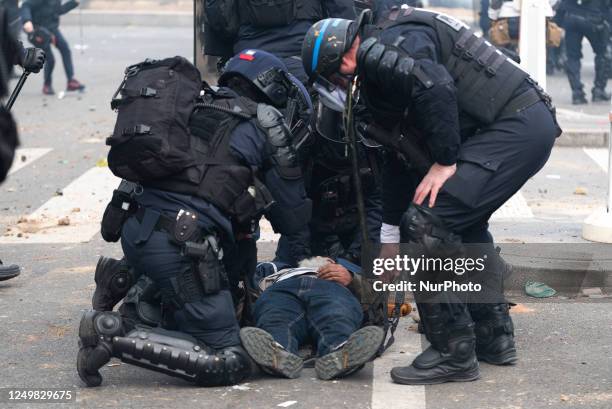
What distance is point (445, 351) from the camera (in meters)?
5.02

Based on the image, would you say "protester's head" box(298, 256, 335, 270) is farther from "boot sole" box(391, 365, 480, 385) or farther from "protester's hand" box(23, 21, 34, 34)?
"protester's hand" box(23, 21, 34, 34)

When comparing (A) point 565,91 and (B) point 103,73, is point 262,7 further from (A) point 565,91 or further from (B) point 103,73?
(B) point 103,73

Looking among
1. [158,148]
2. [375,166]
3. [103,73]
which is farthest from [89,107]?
[158,148]

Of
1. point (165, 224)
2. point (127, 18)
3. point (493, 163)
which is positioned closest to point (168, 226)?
point (165, 224)

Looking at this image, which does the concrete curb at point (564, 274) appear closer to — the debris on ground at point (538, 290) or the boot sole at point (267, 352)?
the debris on ground at point (538, 290)

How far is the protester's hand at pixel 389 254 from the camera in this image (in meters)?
5.36

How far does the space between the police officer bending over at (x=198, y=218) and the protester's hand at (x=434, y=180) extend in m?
0.57

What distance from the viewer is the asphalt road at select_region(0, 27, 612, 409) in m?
4.86

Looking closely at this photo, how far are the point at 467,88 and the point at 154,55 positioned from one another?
15.0 m

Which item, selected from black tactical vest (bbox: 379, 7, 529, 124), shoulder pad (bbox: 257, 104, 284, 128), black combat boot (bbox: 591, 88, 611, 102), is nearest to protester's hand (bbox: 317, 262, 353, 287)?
shoulder pad (bbox: 257, 104, 284, 128)

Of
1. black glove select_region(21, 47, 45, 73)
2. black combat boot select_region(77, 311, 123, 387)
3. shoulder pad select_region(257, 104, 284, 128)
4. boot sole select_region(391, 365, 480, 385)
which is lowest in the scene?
boot sole select_region(391, 365, 480, 385)

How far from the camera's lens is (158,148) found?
4.93 m

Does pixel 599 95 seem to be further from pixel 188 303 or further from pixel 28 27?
pixel 188 303
